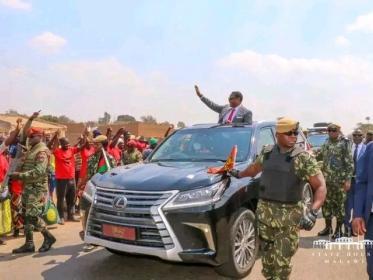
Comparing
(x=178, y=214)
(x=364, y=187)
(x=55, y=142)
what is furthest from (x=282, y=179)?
(x=55, y=142)

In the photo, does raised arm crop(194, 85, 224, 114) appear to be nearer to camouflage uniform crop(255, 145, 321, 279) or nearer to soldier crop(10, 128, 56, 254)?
soldier crop(10, 128, 56, 254)

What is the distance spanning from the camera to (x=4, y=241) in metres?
6.97

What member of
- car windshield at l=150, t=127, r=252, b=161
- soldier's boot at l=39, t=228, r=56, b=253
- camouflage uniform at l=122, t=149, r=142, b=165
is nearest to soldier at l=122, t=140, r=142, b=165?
camouflage uniform at l=122, t=149, r=142, b=165

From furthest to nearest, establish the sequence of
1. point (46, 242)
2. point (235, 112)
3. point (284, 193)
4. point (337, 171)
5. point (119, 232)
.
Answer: point (235, 112) → point (337, 171) → point (46, 242) → point (119, 232) → point (284, 193)

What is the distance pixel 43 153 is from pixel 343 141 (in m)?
4.80

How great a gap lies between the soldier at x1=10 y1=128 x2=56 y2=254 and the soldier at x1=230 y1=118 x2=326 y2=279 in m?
3.56

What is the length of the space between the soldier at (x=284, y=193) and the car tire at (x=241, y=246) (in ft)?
2.42

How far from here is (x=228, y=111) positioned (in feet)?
24.5

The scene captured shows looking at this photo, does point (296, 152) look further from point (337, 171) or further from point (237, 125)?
point (337, 171)

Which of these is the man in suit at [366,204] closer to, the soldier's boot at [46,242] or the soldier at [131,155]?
the soldier's boot at [46,242]

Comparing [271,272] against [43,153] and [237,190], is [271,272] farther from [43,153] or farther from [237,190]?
[43,153]

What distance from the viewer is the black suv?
4.41m

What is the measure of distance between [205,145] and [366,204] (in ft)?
8.80

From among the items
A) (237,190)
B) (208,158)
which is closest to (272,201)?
(237,190)
